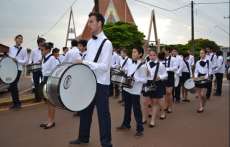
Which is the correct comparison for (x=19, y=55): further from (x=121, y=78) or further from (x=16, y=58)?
(x=121, y=78)

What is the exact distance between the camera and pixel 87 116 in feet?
21.3

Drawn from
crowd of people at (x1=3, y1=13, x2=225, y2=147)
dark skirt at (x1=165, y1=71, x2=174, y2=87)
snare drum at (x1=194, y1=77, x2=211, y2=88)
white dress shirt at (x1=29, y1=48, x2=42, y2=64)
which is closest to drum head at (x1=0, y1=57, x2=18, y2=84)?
crowd of people at (x1=3, y1=13, x2=225, y2=147)

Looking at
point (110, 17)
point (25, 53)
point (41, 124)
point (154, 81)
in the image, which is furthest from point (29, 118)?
point (110, 17)

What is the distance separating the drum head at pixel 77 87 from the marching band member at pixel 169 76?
526cm

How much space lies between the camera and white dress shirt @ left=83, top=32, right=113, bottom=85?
5812 mm

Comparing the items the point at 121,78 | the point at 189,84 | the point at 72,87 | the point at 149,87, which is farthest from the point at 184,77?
the point at 72,87

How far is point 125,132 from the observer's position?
26.0ft

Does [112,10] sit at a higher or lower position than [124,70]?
higher

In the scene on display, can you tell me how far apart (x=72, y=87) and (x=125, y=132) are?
8.75 feet

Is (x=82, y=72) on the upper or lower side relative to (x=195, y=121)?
upper

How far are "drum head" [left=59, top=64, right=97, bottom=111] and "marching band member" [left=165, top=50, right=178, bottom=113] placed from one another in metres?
5.26

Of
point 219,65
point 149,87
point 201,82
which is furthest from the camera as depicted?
point 219,65

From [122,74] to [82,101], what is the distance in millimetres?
1796

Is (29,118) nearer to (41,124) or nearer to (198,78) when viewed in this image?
(41,124)
